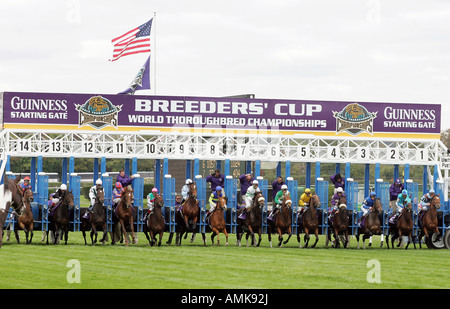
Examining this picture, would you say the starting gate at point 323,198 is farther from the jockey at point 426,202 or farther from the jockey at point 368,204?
the jockey at point 426,202

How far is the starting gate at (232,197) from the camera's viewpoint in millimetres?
23859

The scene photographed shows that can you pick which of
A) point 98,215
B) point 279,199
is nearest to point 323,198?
point 279,199

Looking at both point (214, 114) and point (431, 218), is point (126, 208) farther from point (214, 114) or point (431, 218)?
point (431, 218)

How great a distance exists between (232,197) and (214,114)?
13.9 feet

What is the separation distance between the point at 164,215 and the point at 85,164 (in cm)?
2978

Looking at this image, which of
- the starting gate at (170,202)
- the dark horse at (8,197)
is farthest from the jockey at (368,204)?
the dark horse at (8,197)

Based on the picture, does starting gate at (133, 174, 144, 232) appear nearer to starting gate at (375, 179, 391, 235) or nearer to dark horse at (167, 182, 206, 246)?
dark horse at (167, 182, 206, 246)

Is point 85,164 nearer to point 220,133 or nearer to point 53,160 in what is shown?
point 53,160

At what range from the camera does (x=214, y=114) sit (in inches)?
1084

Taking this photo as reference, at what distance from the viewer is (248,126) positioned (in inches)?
1089

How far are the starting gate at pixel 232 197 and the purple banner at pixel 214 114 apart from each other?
3.79 meters

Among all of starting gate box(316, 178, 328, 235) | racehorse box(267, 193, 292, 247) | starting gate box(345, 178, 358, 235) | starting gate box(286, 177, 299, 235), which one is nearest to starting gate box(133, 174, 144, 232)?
racehorse box(267, 193, 292, 247)

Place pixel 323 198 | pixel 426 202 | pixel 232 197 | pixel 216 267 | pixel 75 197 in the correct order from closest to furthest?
pixel 216 267 → pixel 75 197 → pixel 426 202 → pixel 232 197 → pixel 323 198
